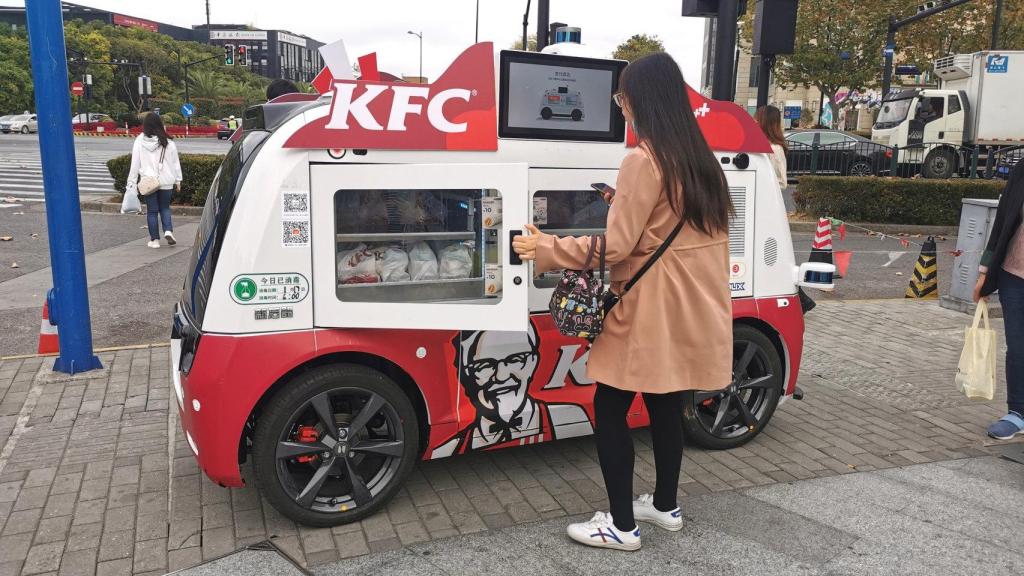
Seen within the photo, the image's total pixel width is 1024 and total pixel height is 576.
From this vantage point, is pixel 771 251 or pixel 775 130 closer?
pixel 771 251

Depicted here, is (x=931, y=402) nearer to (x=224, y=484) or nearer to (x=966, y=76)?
(x=224, y=484)

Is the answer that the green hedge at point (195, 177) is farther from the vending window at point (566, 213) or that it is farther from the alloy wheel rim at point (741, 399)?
the alloy wheel rim at point (741, 399)

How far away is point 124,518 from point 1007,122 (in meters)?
24.6

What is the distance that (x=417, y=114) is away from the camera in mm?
3410

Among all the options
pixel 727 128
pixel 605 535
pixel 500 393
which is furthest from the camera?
pixel 727 128

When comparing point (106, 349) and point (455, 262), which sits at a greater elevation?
point (455, 262)

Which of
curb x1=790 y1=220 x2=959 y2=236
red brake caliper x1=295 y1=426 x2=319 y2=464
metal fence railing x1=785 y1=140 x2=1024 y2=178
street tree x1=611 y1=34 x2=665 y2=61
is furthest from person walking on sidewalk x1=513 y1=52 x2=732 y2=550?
street tree x1=611 y1=34 x2=665 y2=61

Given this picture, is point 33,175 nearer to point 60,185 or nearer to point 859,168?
point 60,185

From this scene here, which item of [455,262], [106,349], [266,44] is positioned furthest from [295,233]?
[266,44]

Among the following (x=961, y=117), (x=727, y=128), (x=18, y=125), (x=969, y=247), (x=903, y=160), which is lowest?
(x=969, y=247)

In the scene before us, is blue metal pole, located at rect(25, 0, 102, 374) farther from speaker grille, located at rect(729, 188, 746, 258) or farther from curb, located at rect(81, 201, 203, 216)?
curb, located at rect(81, 201, 203, 216)

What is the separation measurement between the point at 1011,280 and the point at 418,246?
11.4 feet

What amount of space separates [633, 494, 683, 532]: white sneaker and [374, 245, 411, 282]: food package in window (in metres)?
1.46

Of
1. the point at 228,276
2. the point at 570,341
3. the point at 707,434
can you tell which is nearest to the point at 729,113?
the point at 570,341
